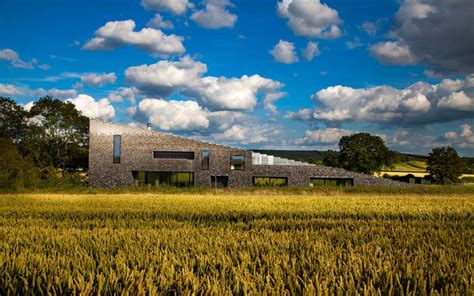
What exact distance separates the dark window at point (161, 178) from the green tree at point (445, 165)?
50.2 m

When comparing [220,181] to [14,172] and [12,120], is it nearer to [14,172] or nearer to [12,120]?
[14,172]

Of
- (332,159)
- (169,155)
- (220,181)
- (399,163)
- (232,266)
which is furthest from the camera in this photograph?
(399,163)

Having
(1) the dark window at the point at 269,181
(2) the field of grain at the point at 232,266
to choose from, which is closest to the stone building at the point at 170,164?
(1) the dark window at the point at 269,181

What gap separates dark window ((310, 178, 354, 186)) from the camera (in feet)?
167

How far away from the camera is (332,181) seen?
54688 mm

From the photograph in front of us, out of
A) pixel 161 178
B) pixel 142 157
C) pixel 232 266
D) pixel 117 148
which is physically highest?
pixel 117 148

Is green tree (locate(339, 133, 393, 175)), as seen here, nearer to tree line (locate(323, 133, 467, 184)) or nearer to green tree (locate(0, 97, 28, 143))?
tree line (locate(323, 133, 467, 184))

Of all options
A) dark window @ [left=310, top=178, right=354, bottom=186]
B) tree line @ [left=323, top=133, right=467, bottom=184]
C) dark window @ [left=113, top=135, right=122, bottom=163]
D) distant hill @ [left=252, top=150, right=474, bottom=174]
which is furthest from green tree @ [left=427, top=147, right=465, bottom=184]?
dark window @ [left=113, top=135, right=122, bottom=163]

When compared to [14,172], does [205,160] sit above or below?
above

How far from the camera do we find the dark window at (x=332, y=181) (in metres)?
51.0

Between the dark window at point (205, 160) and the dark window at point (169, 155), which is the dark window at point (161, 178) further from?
the dark window at point (205, 160)

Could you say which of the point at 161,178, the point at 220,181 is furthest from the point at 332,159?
the point at 161,178

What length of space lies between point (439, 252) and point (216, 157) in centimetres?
4248

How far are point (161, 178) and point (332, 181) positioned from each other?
21681 mm
